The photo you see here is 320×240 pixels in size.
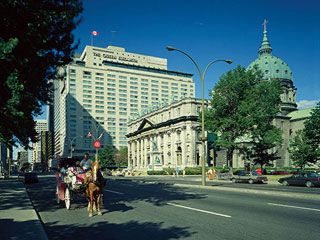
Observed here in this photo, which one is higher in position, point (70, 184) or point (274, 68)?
point (274, 68)

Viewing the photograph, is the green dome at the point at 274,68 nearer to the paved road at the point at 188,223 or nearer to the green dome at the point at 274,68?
the green dome at the point at 274,68

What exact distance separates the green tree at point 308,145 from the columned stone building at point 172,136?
31431 mm

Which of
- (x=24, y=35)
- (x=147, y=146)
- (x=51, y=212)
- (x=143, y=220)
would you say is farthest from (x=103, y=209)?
(x=147, y=146)

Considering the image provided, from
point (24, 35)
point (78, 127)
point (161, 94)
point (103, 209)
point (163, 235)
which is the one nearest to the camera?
point (163, 235)

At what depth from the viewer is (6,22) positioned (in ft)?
29.9

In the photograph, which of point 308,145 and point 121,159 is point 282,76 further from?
point 121,159

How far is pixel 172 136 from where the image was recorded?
89.4 meters

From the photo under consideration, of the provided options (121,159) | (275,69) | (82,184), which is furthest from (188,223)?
(121,159)

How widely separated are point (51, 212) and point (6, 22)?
7.23 meters

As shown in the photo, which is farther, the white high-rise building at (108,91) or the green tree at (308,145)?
the white high-rise building at (108,91)

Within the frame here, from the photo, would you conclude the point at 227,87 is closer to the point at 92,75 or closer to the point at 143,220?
the point at 143,220

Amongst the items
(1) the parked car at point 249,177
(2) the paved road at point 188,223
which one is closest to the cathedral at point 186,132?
(1) the parked car at point 249,177

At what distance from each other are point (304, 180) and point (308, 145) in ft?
67.3

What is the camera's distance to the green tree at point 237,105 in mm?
46094
